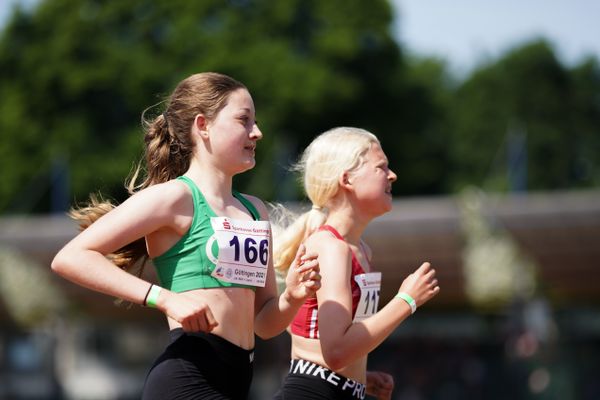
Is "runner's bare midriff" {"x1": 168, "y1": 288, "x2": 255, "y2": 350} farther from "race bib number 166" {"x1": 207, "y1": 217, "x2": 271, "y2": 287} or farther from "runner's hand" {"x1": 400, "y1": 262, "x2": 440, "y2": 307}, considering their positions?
"runner's hand" {"x1": 400, "y1": 262, "x2": 440, "y2": 307}

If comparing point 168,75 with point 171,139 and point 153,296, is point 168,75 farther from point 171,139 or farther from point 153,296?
point 153,296

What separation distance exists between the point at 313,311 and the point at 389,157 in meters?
33.5

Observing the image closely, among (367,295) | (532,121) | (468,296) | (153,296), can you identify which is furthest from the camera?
(532,121)

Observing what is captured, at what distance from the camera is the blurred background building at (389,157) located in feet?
62.0

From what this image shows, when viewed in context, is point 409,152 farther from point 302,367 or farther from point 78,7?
point 302,367

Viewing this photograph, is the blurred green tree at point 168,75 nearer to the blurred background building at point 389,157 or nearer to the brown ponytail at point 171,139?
the blurred background building at point 389,157

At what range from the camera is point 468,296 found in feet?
72.8

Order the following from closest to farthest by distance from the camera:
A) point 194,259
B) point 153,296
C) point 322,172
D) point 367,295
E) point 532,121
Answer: point 153,296 < point 194,259 < point 367,295 < point 322,172 < point 532,121

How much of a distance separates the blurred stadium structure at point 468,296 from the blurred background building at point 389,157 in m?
0.05

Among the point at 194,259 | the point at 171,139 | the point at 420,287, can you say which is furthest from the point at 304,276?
the point at 171,139

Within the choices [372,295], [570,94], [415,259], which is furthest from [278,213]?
[570,94]

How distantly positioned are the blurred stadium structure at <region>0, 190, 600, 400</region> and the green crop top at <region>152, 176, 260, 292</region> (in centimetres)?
1235

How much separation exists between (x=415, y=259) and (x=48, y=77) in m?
18.8

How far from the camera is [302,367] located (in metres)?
4.35
